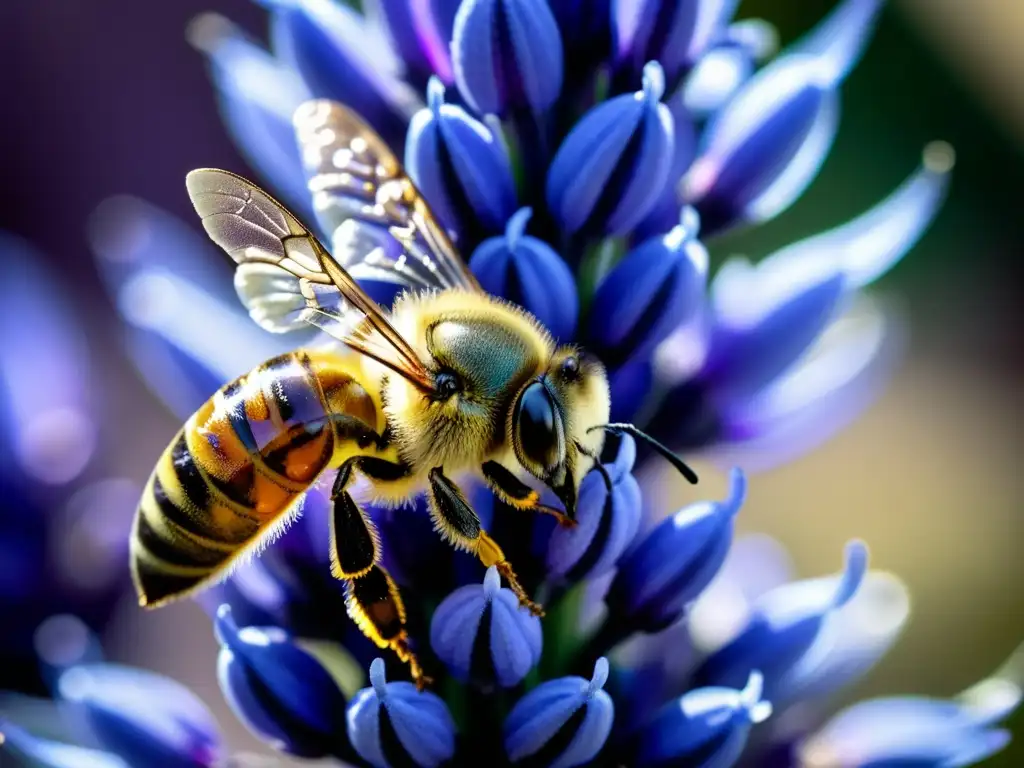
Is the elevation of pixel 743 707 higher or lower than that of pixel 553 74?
lower

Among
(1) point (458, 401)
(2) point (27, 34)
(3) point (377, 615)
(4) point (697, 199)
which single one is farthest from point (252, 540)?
(2) point (27, 34)

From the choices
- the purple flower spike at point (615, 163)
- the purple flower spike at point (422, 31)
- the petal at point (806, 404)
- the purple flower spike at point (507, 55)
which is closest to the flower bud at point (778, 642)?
the petal at point (806, 404)

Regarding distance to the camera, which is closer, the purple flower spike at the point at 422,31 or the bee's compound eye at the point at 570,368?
the bee's compound eye at the point at 570,368

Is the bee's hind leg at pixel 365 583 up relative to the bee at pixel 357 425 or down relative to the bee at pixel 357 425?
down

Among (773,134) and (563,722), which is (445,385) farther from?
(773,134)

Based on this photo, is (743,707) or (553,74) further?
(553,74)

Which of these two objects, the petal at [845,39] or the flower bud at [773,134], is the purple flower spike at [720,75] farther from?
the petal at [845,39]

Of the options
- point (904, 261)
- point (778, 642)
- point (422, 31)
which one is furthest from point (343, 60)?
point (904, 261)

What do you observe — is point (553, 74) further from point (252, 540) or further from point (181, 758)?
point (181, 758)
